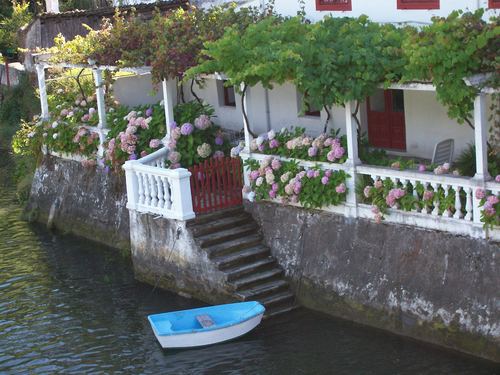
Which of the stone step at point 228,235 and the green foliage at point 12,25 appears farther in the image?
the green foliage at point 12,25

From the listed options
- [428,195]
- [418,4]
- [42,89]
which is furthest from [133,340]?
[42,89]

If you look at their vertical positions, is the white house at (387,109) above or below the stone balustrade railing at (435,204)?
above

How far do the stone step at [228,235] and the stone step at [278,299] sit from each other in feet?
4.77

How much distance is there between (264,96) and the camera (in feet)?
76.3

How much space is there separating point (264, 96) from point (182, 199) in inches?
161

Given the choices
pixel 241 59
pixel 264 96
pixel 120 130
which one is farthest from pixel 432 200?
pixel 120 130

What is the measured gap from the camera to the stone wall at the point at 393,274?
16.5m

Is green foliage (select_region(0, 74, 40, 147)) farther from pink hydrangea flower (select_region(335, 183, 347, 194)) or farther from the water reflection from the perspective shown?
pink hydrangea flower (select_region(335, 183, 347, 194))

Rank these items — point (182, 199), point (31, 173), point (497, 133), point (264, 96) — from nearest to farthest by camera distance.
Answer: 1. point (497, 133)
2. point (182, 199)
3. point (264, 96)
4. point (31, 173)

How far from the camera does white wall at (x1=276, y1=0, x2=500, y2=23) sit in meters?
18.6

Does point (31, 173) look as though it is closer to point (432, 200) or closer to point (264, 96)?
point (264, 96)

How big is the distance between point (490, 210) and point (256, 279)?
5.04m

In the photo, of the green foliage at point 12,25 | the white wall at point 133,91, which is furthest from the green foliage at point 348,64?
the green foliage at point 12,25

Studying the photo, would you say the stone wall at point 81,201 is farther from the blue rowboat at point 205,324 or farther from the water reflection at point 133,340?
the blue rowboat at point 205,324
